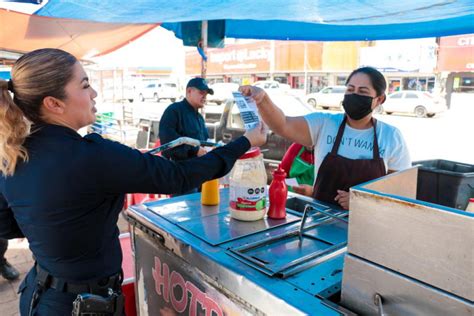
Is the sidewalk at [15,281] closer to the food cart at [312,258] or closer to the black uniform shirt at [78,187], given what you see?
the food cart at [312,258]

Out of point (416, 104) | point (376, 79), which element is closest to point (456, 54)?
point (416, 104)

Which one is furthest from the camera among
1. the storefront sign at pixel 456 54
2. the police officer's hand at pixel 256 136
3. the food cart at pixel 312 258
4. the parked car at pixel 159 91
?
the parked car at pixel 159 91

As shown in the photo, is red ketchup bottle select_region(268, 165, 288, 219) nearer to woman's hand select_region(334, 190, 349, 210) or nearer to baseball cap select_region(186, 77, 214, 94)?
woman's hand select_region(334, 190, 349, 210)

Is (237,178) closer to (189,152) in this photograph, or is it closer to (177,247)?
(177,247)

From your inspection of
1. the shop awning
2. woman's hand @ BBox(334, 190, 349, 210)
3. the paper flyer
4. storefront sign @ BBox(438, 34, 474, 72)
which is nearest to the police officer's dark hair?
the paper flyer

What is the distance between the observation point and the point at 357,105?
2094mm

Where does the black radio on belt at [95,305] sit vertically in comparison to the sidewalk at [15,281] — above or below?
above

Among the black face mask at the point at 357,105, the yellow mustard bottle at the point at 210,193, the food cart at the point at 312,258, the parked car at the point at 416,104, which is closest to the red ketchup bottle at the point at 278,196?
the food cart at the point at 312,258

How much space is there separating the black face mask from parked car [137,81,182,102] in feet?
99.3

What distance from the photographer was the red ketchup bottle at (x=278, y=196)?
1.74 m

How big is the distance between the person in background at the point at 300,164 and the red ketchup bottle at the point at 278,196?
3.32 ft

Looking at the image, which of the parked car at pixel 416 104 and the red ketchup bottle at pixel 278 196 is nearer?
the red ketchup bottle at pixel 278 196

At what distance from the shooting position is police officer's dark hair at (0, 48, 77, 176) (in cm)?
121

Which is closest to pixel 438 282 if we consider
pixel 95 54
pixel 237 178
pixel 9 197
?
pixel 237 178
